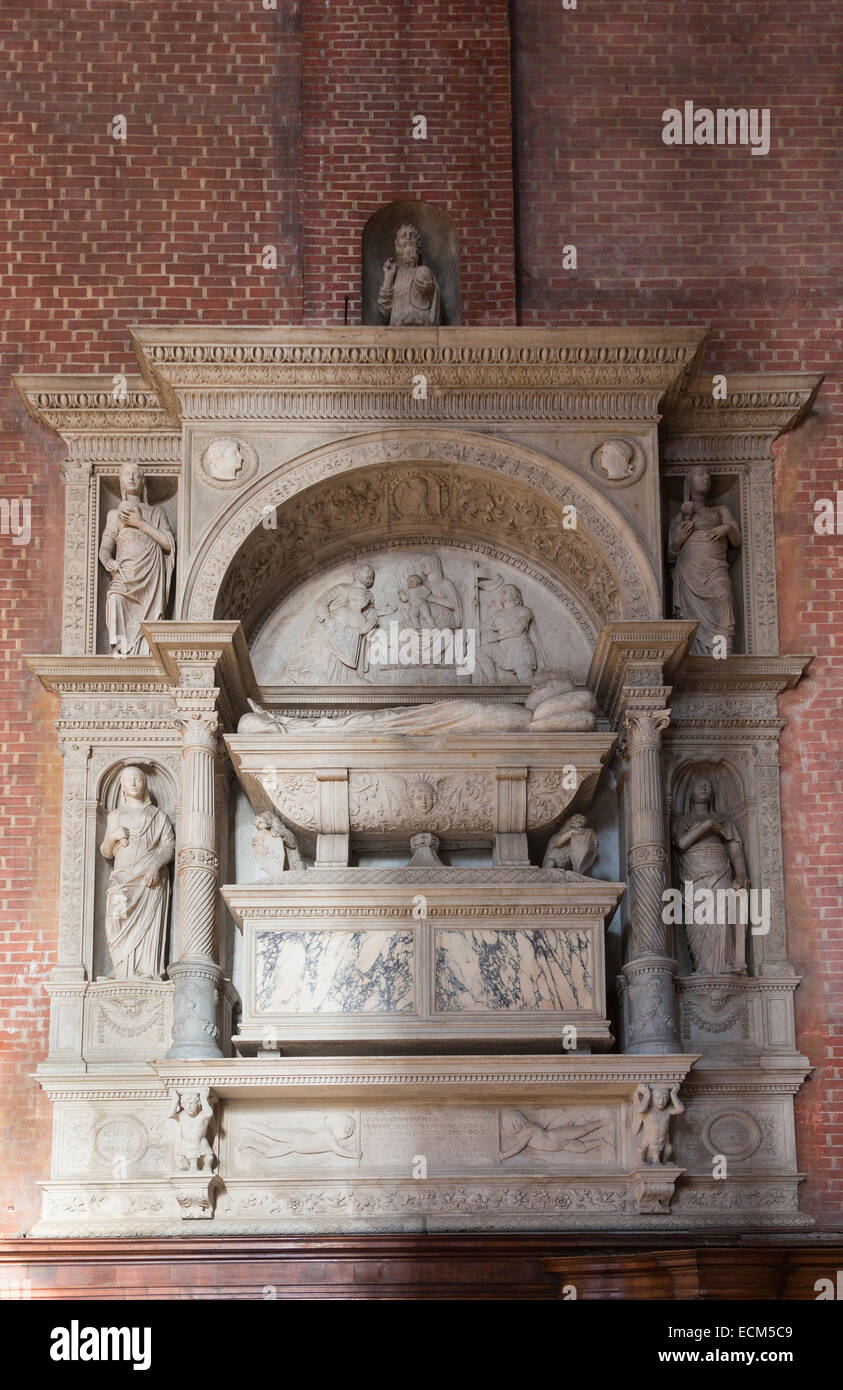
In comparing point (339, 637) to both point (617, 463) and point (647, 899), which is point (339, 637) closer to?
point (617, 463)

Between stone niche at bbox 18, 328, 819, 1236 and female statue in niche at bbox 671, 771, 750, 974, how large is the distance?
0.02 metres

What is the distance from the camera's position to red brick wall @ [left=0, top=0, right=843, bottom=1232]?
42.4ft

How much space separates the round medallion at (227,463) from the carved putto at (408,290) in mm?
1271

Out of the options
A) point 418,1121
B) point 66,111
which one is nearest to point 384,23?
point 66,111

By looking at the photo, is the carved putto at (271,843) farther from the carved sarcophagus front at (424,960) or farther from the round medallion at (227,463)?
the round medallion at (227,463)

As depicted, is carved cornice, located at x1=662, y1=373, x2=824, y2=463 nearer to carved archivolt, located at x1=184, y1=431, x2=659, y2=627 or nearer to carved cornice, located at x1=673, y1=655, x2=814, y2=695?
carved archivolt, located at x1=184, y1=431, x2=659, y2=627

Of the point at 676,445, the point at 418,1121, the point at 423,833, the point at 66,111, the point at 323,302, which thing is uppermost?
the point at 66,111

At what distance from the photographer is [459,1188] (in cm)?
1116

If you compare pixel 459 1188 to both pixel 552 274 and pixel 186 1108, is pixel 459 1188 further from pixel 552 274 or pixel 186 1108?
pixel 552 274

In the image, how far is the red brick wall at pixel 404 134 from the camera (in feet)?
42.7

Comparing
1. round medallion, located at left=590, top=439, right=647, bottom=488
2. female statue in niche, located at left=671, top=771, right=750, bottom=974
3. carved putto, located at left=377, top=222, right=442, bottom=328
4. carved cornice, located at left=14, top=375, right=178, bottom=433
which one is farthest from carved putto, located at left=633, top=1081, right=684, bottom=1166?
carved cornice, located at left=14, top=375, right=178, bottom=433

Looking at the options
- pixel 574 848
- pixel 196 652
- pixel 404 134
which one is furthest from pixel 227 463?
pixel 574 848

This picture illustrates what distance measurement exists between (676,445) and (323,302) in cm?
235

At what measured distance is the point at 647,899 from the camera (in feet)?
37.9
